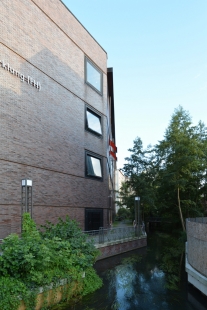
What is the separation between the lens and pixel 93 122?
23.4m

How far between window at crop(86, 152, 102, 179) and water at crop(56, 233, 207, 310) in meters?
7.04

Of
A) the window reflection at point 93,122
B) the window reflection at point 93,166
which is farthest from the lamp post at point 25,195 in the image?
the window reflection at point 93,122

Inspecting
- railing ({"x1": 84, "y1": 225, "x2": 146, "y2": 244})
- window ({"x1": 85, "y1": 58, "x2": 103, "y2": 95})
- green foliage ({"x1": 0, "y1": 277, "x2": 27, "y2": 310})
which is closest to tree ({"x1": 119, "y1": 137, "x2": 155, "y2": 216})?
railing ({"x1": 84, "y1": 225, "x2": 146, "y2": 244})

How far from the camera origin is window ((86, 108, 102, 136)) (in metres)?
22.5

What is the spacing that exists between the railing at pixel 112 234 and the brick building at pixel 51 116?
217cm

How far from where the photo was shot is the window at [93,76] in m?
22.8

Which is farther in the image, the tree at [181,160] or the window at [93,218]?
the tree at [181,160]

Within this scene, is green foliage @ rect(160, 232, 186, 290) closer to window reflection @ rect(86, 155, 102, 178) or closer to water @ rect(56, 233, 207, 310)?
water @ rect(56, 233, 207, 310)

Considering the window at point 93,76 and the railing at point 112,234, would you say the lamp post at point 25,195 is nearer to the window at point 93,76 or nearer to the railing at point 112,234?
the railing at point 112,234

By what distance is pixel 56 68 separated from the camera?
61.8ft

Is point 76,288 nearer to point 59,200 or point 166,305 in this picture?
point 166,305

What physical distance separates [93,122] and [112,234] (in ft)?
28.8

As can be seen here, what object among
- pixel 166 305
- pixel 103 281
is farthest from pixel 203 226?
pixel 103 281

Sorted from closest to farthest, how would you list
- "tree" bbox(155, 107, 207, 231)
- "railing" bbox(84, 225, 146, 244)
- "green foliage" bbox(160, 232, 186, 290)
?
"green foliage" bbox(160, 232, 186, 290) → "railing" bbox(84, 225, 146, 244) → "tree" bbox(155, 107, 207, 231)
